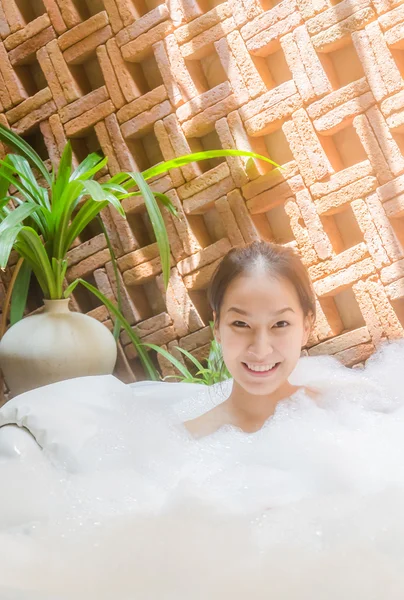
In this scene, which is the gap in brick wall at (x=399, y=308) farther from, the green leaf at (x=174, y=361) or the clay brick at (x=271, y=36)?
the clay brick at (x=271, y=36)

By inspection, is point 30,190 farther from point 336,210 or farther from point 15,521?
point 15,521

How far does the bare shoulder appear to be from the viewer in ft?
4.55

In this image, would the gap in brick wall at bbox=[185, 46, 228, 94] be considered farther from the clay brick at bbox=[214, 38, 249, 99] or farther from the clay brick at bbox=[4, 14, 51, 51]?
the clay brick at bbox=[4, 14, 51, 51]

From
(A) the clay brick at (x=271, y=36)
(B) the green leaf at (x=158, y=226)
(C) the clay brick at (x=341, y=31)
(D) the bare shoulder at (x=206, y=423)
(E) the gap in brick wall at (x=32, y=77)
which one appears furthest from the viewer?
(E) the gap in brick wall at (x=32, y=77)

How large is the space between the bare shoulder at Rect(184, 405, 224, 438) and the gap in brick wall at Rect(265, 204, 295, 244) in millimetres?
831

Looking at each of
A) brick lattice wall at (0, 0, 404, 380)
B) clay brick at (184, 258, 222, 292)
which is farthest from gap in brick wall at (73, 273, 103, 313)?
clay brick at (184, 258, 222, 292)

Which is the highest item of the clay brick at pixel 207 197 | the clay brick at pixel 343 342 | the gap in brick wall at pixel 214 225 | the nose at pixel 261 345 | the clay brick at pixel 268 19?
the clay brick at pixel 268 19

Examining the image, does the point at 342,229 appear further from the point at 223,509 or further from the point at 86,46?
the point at 223,509

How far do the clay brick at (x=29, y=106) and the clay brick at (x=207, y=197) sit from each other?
2.19 feet

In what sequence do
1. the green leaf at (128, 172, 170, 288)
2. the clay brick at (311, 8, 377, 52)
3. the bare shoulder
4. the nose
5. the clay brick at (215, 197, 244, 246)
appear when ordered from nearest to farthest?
the nose, the bare shoulder, the green leaf at (128, 172, 170, 288), the clay brick at (311, 8, 377, 52), the clay brick at (215, 197, 244, 246)

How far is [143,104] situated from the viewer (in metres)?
2.21

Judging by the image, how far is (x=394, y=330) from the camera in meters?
1.88

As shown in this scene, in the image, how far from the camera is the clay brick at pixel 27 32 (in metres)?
2.33

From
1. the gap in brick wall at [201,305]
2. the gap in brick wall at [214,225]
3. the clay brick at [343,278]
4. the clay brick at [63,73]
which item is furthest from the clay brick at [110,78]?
the clay brick at [343,278]
